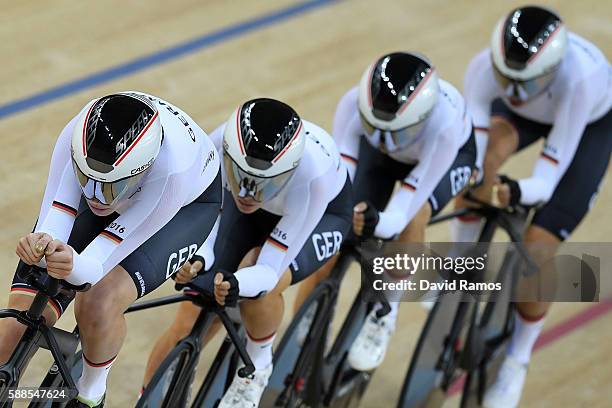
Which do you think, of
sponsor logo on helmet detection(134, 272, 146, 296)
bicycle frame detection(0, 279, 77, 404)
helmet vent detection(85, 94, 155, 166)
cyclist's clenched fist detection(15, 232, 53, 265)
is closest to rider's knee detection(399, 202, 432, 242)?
sponsor logo on helmet detection(134, 272, 146, 296)

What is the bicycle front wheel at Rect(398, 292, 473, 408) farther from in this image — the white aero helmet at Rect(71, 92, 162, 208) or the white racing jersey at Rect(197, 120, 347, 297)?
the white aero helmet at Rect(71, 92, 162, 208)

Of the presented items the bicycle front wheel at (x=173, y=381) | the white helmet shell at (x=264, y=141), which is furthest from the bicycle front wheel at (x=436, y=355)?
the white helmet shell at (x=264, y=141)

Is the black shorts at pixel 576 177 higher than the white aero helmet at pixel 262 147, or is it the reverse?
the white aero helmet at pixel 262 147

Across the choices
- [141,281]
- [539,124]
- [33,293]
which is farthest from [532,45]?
[33,293]

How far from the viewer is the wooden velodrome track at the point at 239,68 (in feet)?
16.9

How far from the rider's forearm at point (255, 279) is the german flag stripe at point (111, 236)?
0.46 m

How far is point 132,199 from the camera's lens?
3223 millimetres

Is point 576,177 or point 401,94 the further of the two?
point 576,177

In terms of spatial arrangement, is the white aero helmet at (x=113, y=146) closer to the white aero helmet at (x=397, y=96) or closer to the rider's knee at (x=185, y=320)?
the rider's knee at (x=185, y=320)

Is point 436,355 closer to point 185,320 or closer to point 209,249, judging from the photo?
point 185,320

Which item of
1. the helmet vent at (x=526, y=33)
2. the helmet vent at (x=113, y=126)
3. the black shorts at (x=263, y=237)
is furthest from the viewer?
the helmet vent at (x=526, y=33)

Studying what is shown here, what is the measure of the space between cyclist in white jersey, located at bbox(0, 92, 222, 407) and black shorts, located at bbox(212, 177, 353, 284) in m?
0.35

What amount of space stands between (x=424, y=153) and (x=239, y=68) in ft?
8.10

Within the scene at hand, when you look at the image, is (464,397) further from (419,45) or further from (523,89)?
→ (419,45)
